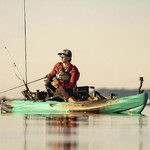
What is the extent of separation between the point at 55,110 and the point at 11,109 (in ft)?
16.7

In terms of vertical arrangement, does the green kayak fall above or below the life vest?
below

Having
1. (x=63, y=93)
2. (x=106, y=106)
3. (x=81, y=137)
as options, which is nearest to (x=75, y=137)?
(x=81, y=137)

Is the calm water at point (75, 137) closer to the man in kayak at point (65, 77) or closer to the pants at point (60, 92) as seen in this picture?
the pants at point (60, 92)

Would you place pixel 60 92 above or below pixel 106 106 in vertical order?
above

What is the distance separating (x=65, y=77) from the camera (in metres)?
33.3

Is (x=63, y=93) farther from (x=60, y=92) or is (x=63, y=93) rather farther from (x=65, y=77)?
(x=65, y=77)

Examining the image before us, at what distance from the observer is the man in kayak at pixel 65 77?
109 ft

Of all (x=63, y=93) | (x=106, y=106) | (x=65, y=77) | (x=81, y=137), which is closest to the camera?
(x=81, y=137)

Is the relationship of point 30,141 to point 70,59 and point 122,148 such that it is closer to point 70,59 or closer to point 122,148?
point 122,148

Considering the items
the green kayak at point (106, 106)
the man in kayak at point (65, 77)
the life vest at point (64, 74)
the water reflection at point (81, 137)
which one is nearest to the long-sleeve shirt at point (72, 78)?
the man in kayak at point (65, 77)

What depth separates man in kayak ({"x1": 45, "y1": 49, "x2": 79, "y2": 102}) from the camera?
33188mm

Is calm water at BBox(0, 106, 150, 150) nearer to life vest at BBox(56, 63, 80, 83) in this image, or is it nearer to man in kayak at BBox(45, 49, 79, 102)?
man in kayak at BBox(45, 49, 79, 102)

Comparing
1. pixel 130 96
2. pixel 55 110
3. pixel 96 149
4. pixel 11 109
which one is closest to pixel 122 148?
pixel 96 149

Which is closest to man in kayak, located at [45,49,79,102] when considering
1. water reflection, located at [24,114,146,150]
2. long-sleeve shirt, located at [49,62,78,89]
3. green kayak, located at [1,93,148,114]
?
long-sleeve shirt, located at [49,62,78,89]
